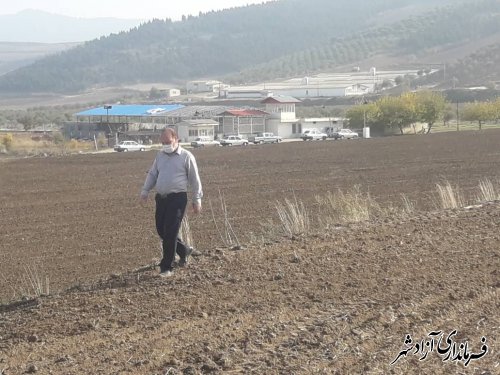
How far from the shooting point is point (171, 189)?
1084 centimetres

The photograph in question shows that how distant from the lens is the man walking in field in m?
10.8

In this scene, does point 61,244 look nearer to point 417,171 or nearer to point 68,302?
point 68,302

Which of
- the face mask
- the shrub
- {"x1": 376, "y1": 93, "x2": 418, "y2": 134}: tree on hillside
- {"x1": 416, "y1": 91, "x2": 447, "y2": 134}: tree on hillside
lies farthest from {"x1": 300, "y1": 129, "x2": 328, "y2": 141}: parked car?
the face mask

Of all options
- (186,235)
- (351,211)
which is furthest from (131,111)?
(186,235)

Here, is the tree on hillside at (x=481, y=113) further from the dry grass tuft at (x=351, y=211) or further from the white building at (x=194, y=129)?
the dry grass tuft at (x=351, y=211)

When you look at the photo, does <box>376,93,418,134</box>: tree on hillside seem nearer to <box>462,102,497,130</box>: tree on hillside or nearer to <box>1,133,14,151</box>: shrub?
<box>462,102,497,130</box>: tree on hillside

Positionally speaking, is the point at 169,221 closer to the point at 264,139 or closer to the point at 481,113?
the point at 264,139

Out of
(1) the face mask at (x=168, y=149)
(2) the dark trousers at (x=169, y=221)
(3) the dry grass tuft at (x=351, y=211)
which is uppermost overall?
(1) the face mask at (x=168, y=149)

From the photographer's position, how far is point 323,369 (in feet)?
22.4

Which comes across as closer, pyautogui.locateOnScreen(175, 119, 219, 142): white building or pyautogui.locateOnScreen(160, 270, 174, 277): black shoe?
pyautogui.locateOnScreen(160, 270, 174, 277): black shoe

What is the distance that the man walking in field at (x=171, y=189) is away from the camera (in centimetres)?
1076

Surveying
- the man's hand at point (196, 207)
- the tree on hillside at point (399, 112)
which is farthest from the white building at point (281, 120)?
the man's hand at point (196, 207)

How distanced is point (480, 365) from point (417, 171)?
2904 centimetres

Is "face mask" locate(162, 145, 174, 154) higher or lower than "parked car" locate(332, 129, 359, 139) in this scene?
higher
